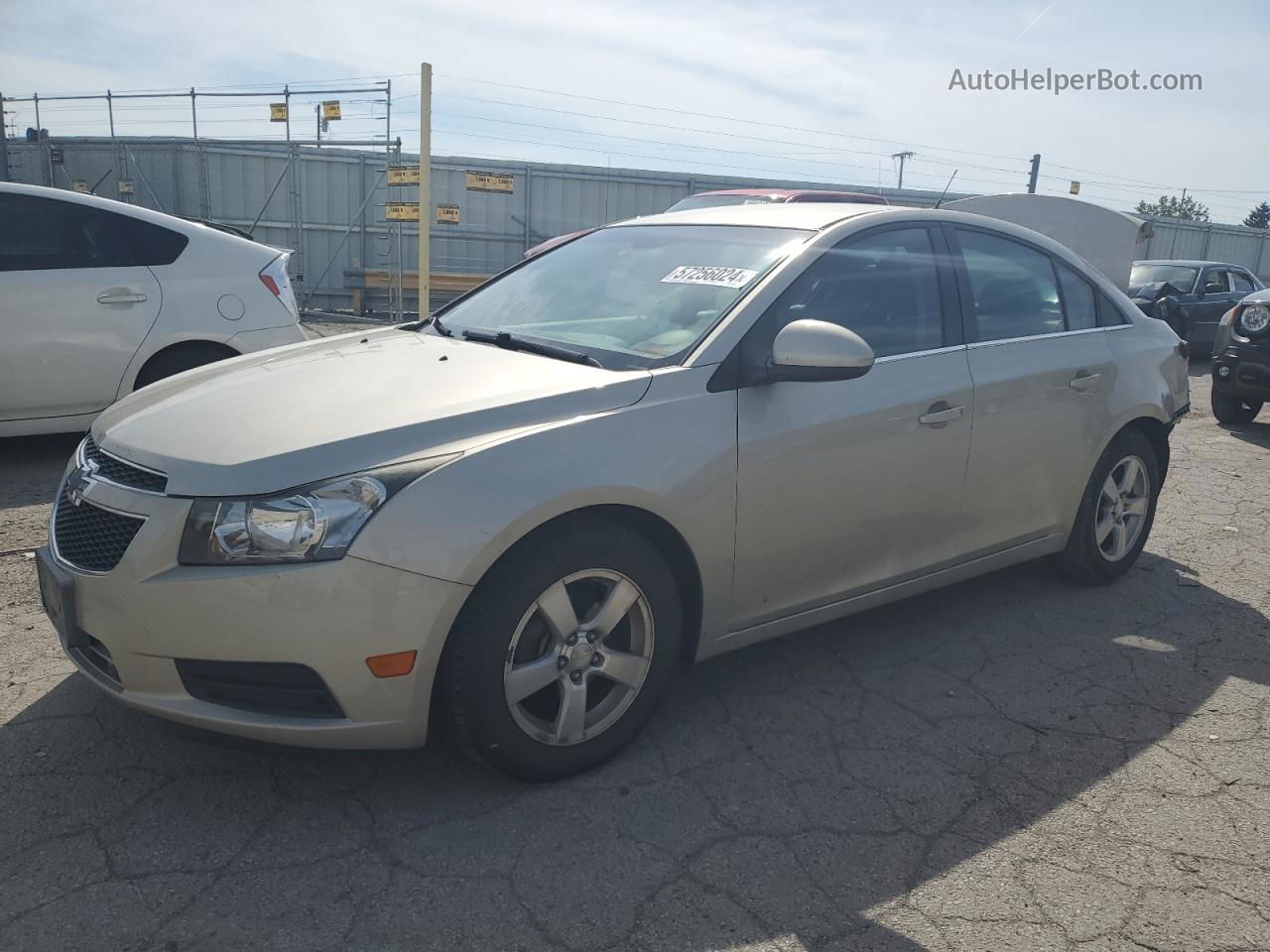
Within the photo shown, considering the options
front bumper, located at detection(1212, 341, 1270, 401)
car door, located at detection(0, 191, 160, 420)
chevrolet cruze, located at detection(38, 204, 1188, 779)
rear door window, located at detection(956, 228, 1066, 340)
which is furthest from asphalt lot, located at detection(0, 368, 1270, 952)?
front bumper, located at detection(1212, 341, 1270, 401)

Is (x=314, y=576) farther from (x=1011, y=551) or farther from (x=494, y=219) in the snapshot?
(x=494, y=219)

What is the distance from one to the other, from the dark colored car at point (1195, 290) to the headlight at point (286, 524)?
45.4ft

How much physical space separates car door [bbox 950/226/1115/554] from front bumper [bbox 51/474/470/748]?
222cm

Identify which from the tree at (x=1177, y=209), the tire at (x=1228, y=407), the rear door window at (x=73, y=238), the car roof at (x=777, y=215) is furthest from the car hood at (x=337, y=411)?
the tree at (x=1177, y=209)

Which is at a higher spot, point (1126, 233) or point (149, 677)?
point (1126, 233)

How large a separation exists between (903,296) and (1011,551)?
1196 millimetres

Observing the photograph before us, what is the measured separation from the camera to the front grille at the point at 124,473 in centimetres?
255

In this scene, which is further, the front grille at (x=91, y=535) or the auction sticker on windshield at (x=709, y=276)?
the auction sticker on windshield at (x=709, y=276)

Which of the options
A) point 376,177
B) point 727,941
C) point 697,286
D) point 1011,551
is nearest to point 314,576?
point 727,941

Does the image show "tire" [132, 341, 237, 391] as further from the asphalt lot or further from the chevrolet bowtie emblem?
the chevrolet bowtie emblem

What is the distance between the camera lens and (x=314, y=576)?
2.37m

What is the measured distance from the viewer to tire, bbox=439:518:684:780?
254cm

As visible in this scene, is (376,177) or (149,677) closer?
(149,677)

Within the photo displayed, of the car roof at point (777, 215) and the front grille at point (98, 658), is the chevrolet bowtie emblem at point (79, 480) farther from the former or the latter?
the car roof at point (777, 215)
